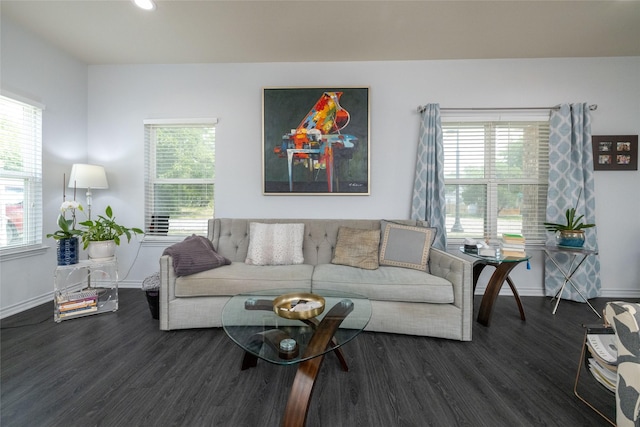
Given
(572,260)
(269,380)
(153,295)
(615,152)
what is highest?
(615,152)

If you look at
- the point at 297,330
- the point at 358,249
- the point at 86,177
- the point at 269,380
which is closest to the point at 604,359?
the point at 297,330

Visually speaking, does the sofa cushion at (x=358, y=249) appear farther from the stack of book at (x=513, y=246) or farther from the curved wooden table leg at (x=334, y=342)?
the stack of book at (x=513, y=246)

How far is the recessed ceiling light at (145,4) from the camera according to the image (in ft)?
6.47

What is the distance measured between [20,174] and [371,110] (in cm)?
361

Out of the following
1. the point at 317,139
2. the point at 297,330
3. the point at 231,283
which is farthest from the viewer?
the point at 317,139

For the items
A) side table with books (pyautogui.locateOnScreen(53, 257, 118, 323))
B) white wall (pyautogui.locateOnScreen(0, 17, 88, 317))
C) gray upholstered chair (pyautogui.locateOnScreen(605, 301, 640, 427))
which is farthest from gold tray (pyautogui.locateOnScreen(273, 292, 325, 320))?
white wall (pyautogui.locateOnScreen(0, 17, 88, 317))

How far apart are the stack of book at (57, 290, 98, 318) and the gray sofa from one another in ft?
2.87

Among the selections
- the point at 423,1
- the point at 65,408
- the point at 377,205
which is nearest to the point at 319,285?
the point at 377,205

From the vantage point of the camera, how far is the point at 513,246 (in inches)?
87.5

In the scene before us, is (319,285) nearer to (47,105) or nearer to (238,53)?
(238,53)

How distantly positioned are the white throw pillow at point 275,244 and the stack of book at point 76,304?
4.79ft

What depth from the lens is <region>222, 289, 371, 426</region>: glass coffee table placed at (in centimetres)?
108

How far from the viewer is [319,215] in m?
2.94

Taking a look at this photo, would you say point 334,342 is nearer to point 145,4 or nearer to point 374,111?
point 374,111
